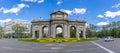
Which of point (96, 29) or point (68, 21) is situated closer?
point (68, 21)

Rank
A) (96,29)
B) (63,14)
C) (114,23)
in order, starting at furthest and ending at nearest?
(96,29), (114,23), (63,14)

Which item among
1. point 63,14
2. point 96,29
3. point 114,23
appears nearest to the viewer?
point 63,14

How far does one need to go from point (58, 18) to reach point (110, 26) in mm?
61812

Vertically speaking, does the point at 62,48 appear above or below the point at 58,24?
below

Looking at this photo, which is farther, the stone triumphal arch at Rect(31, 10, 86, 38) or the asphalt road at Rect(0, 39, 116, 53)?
the stone triumphal arch at Rect(31, 10, 86, 38)

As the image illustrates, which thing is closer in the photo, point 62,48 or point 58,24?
point 62,48

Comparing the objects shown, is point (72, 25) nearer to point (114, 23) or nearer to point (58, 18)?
point (58, 18)

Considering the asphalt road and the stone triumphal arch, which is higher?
the stone triumphal arch

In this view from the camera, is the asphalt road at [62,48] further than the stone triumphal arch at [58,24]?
No

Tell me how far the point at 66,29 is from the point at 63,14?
6848 mm

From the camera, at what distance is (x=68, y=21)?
94.1 metres

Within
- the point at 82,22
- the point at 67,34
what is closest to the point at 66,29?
the point at 67,34

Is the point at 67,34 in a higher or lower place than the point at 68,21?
lower

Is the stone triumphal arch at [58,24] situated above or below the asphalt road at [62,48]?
above
